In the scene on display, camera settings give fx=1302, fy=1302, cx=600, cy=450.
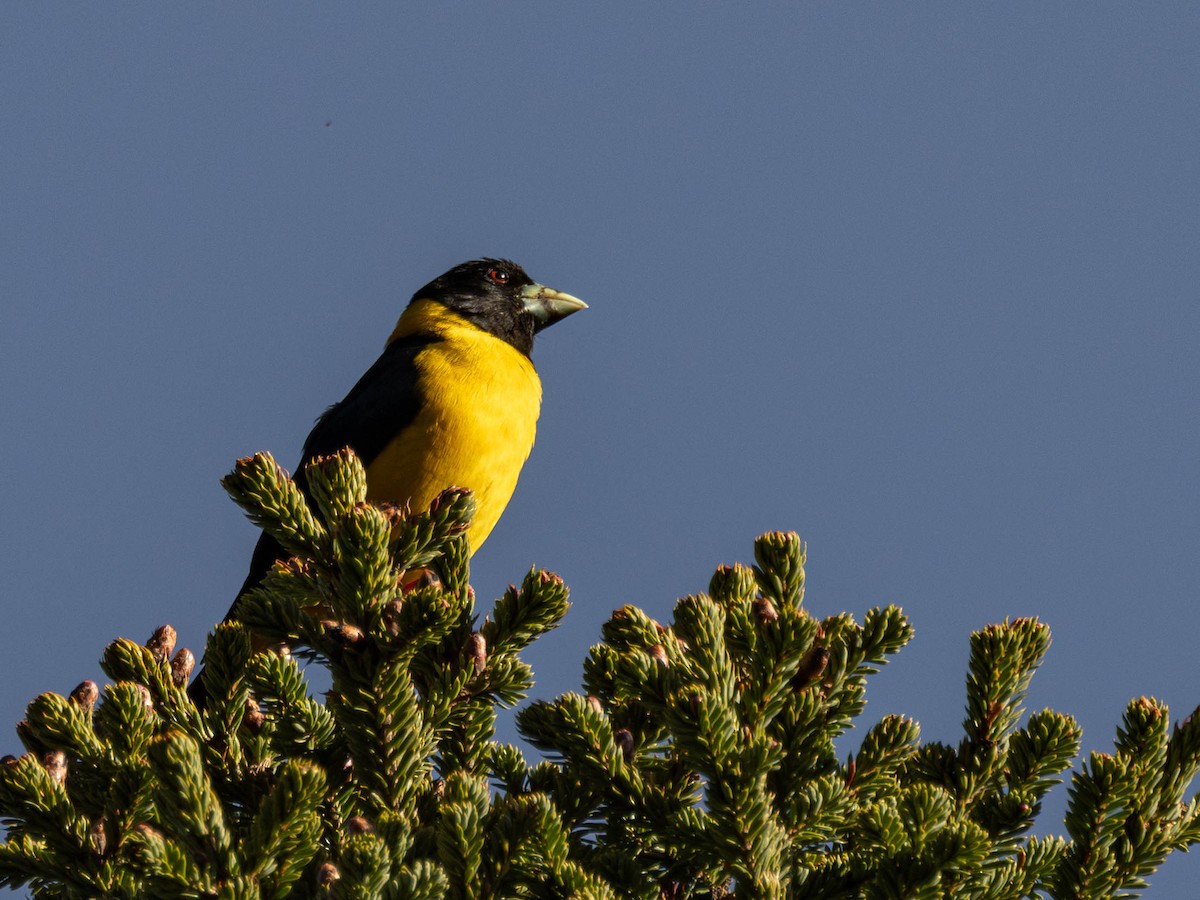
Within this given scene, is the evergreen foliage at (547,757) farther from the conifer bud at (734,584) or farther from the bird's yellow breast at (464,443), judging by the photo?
the bird's yellow breast at (464,443)

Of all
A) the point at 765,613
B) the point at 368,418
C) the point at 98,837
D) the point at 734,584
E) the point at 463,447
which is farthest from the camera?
the point at 368,418

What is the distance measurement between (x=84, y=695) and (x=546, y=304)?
5447 millimetres

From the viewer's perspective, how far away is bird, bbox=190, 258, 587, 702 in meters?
5.94

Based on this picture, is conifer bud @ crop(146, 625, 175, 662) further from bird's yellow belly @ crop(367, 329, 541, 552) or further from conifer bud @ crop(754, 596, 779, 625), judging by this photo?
bird's yellow belly @ crop(367, 329, 541, 552)

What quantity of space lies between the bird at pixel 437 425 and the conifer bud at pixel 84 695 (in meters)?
2.22

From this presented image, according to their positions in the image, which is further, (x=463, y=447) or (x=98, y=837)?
(x=463, y=447)

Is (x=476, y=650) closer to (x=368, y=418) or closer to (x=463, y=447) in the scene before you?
(x=463, y=447)

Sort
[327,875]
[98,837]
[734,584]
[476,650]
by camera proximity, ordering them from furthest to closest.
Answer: [734,584], [476,650], [98,837], [327,875]

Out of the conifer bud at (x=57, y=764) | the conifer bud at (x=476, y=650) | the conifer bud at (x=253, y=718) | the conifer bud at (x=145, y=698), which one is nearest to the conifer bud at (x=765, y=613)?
the conifer bud at (x=476, y=650)

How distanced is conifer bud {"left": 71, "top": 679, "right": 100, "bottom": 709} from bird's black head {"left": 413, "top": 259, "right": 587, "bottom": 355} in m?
4.95

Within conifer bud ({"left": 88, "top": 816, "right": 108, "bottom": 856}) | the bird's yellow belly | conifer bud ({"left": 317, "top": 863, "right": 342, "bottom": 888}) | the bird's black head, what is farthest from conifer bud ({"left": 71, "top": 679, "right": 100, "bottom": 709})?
the bird's black head

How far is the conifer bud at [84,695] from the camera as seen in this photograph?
282 cm

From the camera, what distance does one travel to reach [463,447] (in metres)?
5.96

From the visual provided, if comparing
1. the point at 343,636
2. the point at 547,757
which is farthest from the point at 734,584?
the point at 343,636
